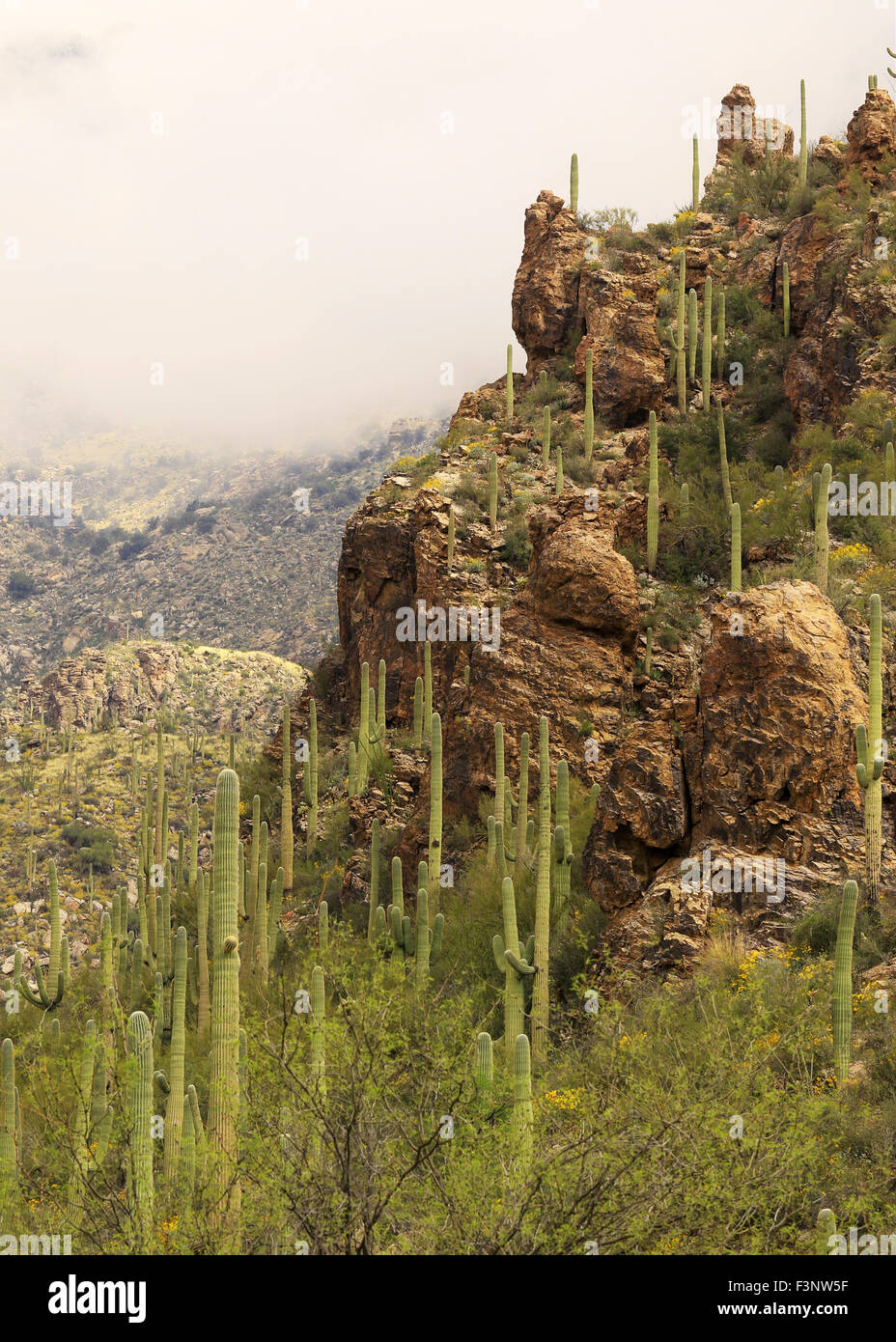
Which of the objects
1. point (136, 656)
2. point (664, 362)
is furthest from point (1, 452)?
point (664, 362)

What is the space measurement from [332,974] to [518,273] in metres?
30.9

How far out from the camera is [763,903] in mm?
17656

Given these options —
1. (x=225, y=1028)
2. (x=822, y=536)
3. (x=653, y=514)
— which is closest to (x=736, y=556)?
(x=822, y=536)

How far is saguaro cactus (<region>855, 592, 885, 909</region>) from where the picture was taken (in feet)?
54.2

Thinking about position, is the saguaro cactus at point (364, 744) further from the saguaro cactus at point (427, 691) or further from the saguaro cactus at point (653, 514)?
the saguaro cactus at point (653, 514)

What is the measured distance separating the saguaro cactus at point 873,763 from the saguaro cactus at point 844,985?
3045mm

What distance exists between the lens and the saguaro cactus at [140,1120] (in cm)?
1102

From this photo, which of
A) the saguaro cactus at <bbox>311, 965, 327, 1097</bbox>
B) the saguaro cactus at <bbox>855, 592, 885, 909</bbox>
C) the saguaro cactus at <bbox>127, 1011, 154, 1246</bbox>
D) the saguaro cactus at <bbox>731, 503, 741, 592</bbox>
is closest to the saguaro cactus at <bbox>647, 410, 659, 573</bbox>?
the saguaro cactus at <bbox>731, 503, 741, 592</bbox>

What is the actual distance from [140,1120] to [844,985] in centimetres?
705

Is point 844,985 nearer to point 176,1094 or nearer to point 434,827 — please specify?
point 176,1094

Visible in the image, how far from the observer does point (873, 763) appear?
16516 millimetres

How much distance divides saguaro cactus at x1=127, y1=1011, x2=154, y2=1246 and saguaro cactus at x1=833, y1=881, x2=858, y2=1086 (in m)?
6.83

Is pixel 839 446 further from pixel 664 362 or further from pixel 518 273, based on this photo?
pixel 518 273

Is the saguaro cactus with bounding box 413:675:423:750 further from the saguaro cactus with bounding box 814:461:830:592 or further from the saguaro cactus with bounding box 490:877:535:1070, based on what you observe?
the saguaro cactus with bounding box 490:877:535:1070
